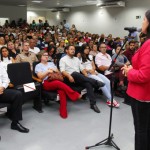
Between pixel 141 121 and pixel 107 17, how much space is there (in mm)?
13466

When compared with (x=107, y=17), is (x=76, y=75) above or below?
below

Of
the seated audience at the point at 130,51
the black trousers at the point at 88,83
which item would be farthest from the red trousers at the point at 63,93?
the seated audience at the point at 130,51

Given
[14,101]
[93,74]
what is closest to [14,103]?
[14,101]

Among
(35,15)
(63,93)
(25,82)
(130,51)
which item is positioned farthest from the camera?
(35,15)

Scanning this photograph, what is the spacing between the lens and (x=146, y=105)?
5.25ft

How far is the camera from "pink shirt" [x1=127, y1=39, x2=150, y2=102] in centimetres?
150

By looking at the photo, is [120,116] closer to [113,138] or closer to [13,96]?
[113,138]

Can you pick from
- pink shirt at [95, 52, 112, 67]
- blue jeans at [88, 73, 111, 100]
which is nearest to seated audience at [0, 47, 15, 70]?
blue jeans at [88, 73, 111, 100]

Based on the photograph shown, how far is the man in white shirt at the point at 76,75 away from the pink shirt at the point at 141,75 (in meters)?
1.91

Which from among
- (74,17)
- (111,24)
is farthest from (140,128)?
(74,17)

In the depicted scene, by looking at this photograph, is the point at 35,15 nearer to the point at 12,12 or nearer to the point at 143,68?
the point at 12,12

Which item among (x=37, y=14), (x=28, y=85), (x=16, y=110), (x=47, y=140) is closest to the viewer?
(x=47, y=140)

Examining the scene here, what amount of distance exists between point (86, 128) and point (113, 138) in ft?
1.32

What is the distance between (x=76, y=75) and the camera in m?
3.60
